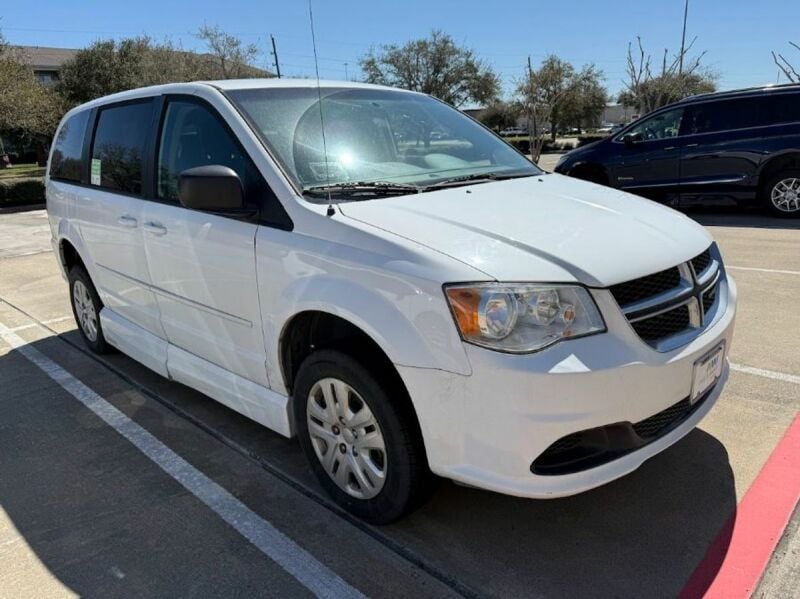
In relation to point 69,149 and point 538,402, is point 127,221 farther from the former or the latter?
point 538,402

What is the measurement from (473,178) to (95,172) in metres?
2.76

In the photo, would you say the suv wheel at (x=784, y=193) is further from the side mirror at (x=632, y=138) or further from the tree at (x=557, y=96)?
the tree at (x=557, y=96)

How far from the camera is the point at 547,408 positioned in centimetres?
205

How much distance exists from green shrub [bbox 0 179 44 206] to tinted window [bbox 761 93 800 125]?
19417mm

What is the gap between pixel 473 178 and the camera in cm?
315

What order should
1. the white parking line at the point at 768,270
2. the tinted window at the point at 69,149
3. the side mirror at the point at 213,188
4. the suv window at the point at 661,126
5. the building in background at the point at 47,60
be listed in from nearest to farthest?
the side mirror at the point at 213,188 → the tinted window at the point at 69,149 → the white parking line at the point at 768,270 → the suv window at the point at 661,126 → the building in background at the point at 47,60

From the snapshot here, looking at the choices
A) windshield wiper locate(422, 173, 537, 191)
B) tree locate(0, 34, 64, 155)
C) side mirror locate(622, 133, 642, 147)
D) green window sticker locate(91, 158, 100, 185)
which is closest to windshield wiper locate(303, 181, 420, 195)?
windshield wiper locate(422, 173, 537, 191)

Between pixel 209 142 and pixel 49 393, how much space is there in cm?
236

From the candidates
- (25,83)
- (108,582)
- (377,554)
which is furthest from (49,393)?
(25,83)

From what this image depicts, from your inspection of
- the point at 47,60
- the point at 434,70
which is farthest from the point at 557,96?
the point at 47,60

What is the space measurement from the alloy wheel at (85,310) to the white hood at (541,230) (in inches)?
122

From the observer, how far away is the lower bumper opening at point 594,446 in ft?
7.10

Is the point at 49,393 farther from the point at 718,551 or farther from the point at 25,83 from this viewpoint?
the point at 25,83

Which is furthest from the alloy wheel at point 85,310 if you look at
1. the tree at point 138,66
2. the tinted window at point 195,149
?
the tree at point 138,66
